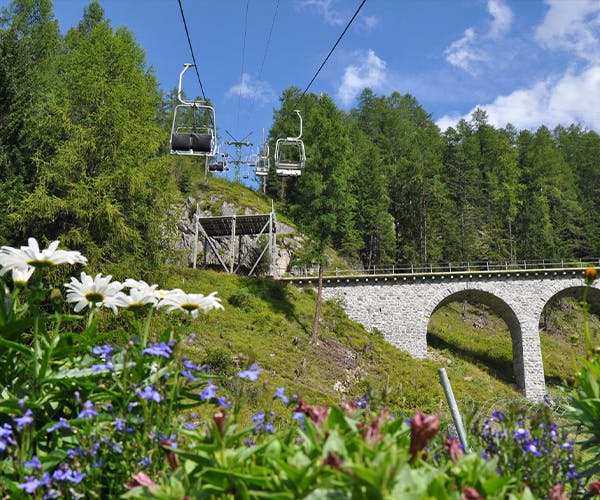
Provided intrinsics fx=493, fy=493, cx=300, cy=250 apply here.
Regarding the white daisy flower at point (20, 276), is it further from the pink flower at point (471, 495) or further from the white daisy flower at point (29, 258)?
the pink flower at point (471, 495)

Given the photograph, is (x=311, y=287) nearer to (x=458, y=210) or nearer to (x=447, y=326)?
(x=447, y=326)

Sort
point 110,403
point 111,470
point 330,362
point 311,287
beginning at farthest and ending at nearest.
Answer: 1. point 311,287
2. point 330,362
3. point 110,403
4. point 111,470

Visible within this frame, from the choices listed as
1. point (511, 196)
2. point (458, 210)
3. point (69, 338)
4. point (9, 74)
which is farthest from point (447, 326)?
point (69, 338)

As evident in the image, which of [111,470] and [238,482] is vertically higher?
[238,482]

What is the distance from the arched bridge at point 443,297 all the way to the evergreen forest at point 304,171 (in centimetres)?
328

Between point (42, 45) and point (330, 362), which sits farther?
point (42, 45)

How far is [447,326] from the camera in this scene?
109 feet

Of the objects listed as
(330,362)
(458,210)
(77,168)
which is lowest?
(330,362)

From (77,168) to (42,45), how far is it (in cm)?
1502

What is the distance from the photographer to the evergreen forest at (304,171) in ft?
42.5

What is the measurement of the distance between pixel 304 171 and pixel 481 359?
16079mm

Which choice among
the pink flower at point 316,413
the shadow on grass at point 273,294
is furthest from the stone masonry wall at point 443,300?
the pink flower at point 316,413

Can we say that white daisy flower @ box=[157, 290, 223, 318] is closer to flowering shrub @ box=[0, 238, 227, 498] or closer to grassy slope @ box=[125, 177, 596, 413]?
flowering shrub @ box=[0, 238, 227, 498]

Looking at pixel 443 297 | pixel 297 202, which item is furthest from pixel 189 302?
pixel 443 297
